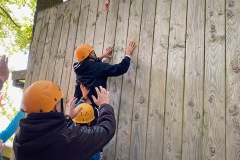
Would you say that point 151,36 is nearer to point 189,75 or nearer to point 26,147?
point 189,75

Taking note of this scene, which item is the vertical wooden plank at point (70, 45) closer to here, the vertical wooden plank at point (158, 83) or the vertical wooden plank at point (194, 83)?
the vertical wooden plank at point (158, 83)

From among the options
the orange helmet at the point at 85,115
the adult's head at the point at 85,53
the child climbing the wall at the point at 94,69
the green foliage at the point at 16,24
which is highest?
the green foliage at the point at 16,24

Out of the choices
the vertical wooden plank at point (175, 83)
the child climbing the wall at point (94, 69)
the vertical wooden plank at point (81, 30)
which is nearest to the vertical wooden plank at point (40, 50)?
the vertical wooden plank at point (81, 30)

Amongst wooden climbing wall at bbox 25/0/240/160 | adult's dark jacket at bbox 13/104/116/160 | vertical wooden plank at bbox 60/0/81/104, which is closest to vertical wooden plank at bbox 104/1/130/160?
wooden climbing wall at bbox 25/0/240/160

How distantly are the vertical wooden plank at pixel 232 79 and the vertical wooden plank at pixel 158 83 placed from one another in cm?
72

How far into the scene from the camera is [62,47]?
15.0 ft

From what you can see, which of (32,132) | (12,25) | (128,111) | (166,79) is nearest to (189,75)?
(166,79)

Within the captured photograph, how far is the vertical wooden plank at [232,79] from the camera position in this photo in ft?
7.95

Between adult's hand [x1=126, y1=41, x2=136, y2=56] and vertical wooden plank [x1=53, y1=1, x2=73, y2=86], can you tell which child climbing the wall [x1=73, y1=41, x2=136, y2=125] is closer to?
adult's hand [x1=126, y1=41, x2=136, y2=56]

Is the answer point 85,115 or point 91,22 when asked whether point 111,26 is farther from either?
point 85,115

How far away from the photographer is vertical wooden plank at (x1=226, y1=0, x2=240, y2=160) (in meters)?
2.42

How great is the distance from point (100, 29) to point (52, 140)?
264 cm

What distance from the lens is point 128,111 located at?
3.30 m

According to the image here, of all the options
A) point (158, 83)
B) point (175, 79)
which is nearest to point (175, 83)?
point (175, 79)
